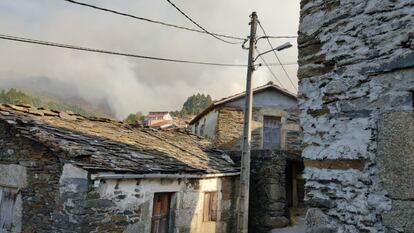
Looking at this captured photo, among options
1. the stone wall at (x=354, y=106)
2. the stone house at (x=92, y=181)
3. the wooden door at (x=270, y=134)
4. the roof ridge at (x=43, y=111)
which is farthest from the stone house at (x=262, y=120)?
the stone wall at (x=354, y=106)

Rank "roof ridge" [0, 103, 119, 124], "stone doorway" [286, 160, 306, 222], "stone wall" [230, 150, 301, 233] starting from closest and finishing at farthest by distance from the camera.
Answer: "roof ridge" [0, 103, 119, 124] → "stone wall" [230, 150, 301, 233] → "stone doorway" [286, 160, 306, 222]

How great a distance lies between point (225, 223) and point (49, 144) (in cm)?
527

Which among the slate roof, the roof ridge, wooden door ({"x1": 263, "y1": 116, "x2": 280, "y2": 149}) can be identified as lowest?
the slate roof

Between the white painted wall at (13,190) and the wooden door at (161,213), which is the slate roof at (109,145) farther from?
the white painted wall at (13,190)

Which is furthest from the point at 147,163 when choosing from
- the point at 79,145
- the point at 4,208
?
the point at 4,208

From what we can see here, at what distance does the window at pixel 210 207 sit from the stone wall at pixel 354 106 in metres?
6.28

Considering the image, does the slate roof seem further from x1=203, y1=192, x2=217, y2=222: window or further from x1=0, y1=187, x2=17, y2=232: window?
x1=0, y1=187, x2=17, y2=232: window

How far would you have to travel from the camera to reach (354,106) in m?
2.63

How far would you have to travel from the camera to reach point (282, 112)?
611 inches

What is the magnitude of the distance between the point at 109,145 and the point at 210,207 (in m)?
3.27

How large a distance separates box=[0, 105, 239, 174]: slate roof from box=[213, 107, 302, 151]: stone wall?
12.6 ft

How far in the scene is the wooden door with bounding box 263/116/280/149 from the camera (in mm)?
15406

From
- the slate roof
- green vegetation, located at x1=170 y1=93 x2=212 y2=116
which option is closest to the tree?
green vegetation, located at x1=170 y1=93 x2=212 y2=116

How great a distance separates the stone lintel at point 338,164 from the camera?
2545 millimetres
